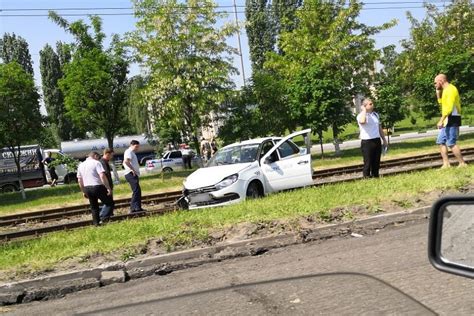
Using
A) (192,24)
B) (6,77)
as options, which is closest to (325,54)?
(192,24)

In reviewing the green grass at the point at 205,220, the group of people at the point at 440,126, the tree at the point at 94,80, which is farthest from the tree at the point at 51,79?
the green grass at the point at 205,220

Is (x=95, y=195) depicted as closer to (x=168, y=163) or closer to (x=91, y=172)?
(x=91, y=172)

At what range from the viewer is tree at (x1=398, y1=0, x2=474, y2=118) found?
94.8 feet

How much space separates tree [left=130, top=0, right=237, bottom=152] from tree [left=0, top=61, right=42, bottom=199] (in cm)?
448

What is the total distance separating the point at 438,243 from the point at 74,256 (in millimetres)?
5595

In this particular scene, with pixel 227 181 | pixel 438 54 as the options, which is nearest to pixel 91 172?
pixel 227 181

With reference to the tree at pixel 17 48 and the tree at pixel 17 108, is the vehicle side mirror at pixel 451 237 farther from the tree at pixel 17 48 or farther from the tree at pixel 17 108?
the tree at pixel 17 48

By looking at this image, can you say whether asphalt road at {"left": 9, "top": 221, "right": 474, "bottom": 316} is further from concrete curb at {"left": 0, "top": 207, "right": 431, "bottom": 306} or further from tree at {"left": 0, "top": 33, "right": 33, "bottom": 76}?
tree at {"left": 0, "top": 33, "right": 33, "bottom": 76}

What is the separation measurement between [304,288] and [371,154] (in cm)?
681

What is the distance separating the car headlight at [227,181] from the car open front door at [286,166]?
90 centimetres

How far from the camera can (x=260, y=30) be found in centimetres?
6056

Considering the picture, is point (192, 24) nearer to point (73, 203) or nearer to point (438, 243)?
point (73, 203)

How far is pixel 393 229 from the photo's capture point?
705 centimetres

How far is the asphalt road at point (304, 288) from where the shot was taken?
4.31m
